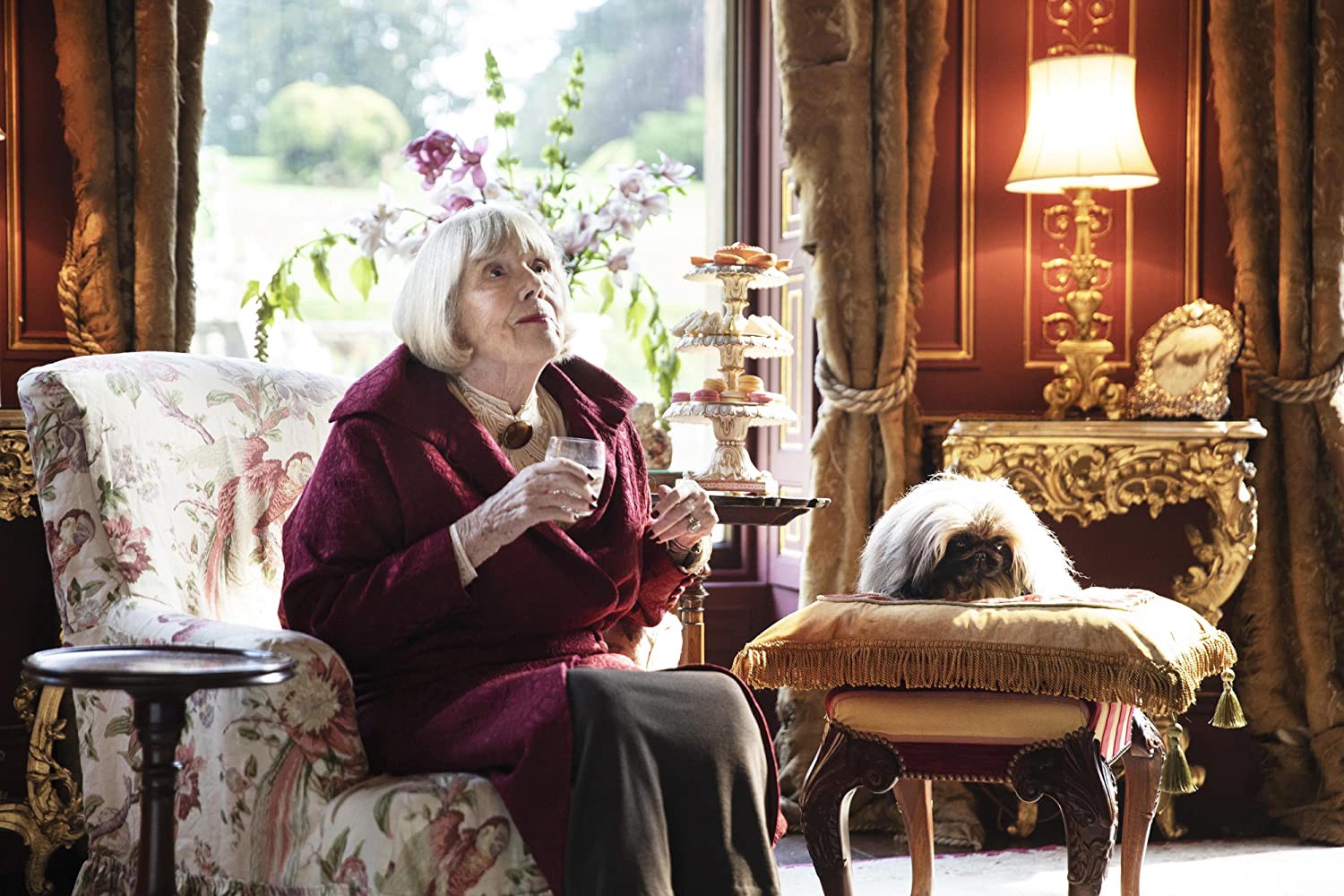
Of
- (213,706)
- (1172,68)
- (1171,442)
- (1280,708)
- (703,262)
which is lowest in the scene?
(1280,708)

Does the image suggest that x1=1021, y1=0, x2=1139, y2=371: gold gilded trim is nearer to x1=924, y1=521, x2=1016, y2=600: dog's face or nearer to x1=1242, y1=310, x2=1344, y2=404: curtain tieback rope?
x1=1242, y1=310, x2=1344, y2=404: curtain tieback rope

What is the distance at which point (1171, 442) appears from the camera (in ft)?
11.3

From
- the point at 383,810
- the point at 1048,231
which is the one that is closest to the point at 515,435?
the point at 383,810

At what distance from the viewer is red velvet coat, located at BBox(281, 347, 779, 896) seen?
2070 millimetres

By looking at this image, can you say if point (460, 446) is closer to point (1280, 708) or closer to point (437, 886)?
point (437, 886)

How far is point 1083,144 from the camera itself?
11.4 ft

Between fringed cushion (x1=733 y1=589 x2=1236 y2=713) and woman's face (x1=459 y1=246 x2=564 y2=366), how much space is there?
632 millimetres

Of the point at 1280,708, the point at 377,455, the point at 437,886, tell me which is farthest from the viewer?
the point at 1280,708

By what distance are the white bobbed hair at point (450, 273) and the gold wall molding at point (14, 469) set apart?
1.06m

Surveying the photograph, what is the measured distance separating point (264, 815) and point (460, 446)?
574 millimetres

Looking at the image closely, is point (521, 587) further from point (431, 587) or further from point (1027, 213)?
point (1027, 213)

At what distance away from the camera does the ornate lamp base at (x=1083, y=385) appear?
3.67m

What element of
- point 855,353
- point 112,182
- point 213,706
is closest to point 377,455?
point 213,706

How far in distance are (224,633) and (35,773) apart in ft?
3.91
